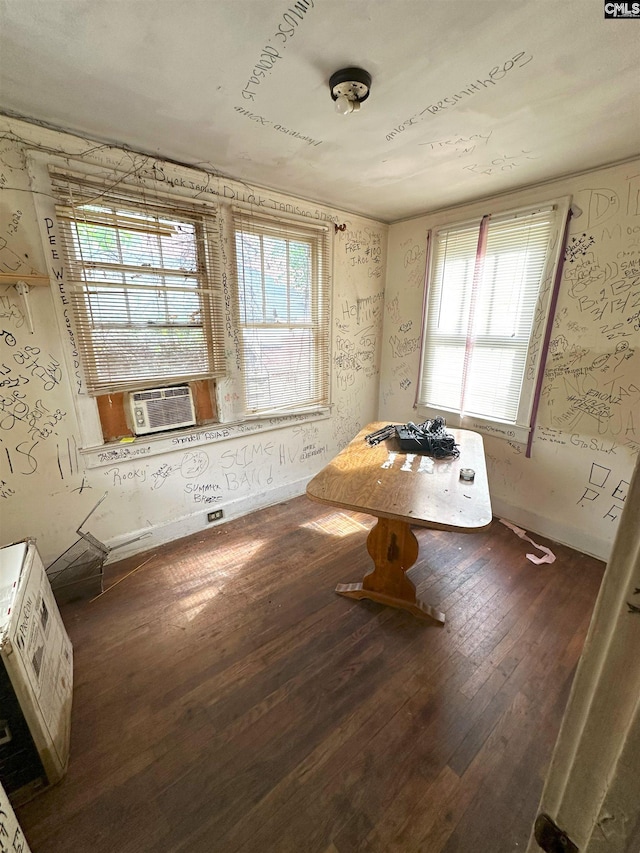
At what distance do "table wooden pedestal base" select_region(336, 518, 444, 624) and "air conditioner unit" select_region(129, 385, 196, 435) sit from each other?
1.53m

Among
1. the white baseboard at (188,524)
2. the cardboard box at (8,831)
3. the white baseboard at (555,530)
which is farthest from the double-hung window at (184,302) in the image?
the white baseboard at (555,530)

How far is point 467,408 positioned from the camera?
10.0 ft

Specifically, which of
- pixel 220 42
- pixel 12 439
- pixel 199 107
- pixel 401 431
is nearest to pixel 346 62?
pixel 220 42

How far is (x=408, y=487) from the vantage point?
1798mm

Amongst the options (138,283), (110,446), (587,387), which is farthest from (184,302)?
(587,387)

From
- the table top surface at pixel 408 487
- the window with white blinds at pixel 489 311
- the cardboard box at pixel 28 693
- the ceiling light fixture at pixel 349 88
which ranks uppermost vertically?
the ceiling light fixture at pixel 349 88

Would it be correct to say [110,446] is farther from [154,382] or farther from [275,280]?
[275,280]

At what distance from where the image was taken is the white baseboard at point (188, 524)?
2.41 m

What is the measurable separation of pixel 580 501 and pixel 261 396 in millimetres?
2500

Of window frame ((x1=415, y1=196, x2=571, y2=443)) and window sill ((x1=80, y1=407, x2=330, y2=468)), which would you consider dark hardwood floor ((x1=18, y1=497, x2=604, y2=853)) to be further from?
window frame ((x1=415, y1=196, x2=571, y2=443))

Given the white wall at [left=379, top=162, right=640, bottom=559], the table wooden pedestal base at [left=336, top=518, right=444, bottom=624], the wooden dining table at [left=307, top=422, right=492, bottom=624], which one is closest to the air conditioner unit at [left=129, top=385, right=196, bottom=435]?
the wooden dining table at [left=307, top=422, right=492, bottom=624]

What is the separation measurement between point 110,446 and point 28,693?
1.36m

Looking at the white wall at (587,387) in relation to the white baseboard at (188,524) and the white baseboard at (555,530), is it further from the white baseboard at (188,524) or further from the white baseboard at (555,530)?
the white baseboard at (188,524)

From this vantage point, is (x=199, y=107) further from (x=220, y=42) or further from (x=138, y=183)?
(x=138, y=183)
